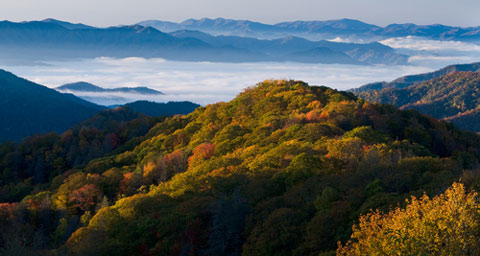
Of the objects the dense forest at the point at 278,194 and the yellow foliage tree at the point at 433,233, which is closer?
the yellow foliage tree at the point at 433,233

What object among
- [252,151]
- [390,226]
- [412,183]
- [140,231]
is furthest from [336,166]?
[390,226]

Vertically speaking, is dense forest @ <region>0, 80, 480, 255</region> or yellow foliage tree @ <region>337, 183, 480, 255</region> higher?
yellow foliage tree @ <region>337, 183, 480, 255</region>

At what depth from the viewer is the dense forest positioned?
90.2ft

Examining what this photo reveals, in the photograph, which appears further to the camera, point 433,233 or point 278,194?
point 278,194

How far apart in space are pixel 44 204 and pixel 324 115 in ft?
124

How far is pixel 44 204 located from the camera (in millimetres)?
52812

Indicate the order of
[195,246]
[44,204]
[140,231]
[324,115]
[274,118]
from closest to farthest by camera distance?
[195,246] → [140,231] → [44,204] → [324,115] → [274,118]

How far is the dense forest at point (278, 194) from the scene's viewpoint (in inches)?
1083

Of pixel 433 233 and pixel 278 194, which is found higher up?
pixel 433 233

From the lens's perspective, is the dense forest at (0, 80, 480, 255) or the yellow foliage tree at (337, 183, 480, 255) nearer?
the yellow foliage tree at (337, 183, 480, 255)

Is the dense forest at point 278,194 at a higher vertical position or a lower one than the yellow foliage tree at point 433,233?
lower

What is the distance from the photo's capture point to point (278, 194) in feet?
131

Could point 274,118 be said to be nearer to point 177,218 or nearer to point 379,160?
point 379,160

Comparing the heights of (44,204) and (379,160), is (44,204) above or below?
below
